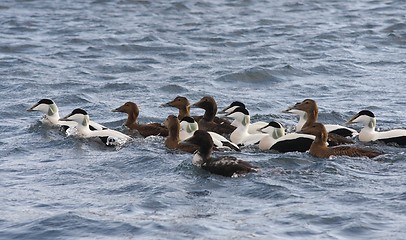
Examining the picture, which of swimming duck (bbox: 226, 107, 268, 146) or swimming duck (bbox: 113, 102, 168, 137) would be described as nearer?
swimming duck (bbox: 226, 107, 268, 146)

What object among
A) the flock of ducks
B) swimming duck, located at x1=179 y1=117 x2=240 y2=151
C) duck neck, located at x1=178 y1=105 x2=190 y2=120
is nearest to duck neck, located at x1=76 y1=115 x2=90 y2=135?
the flock of ducks

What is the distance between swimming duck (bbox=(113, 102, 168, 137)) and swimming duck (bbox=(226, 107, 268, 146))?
1.08 metres

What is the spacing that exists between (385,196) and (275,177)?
1.55 meters

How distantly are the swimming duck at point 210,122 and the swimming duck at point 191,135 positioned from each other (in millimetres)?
656

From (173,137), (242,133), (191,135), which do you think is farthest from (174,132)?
(242,133)

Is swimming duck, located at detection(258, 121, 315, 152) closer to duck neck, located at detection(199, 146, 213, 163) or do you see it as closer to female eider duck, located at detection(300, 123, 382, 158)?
female eider duck, located at detection(300, 123, 382, 158)

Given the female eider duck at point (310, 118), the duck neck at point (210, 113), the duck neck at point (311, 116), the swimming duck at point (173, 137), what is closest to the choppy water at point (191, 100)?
the swimming duck at point (173, 137)

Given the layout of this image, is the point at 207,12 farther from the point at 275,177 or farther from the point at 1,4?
the point at 275,177

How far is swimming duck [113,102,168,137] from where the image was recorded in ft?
57.1

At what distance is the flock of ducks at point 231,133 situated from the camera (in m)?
15.2

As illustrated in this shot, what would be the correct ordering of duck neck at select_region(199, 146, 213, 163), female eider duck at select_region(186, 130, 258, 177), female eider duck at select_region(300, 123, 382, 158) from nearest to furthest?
female eider duck at select_region(186, 130, 258, 177) → duck neck at select_region(199, 146, 213, 163) → female eider duck at select_region(300, 123, 382, 158)

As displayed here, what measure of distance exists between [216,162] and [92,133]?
3.16 metres

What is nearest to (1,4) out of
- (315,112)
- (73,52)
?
(73,52)

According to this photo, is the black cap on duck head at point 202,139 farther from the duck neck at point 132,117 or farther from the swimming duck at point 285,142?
the duck neck at point 132,117
